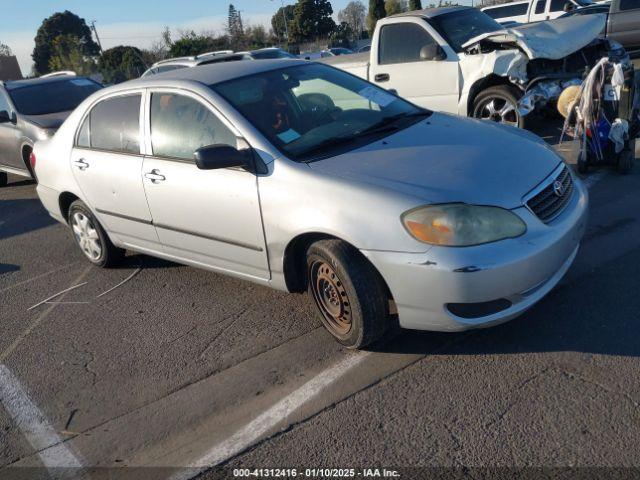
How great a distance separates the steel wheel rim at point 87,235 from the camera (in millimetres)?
5262

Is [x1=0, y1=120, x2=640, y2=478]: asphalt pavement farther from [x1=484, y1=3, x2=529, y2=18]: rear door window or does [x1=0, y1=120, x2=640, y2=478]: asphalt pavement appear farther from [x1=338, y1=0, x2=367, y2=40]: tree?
[x1=338, y1=0, x2=367, y2=40]: tree

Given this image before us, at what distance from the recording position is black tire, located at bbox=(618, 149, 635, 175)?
583 centimetres

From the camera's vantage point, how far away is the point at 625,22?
47.1 ft

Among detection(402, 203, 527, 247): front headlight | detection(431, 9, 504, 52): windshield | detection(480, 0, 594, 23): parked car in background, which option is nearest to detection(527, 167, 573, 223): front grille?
detection(402, 203, 527, 247): front headlight

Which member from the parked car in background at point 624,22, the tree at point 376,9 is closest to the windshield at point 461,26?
the parked car in background at point 624,22

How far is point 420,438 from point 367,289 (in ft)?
2.69

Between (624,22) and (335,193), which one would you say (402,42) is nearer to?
(335,193)

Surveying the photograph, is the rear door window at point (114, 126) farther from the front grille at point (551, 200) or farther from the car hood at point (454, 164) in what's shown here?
the front grille at point (551, 200)

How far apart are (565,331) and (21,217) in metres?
7.18

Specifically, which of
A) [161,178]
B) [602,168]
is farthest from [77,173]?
[602,168]

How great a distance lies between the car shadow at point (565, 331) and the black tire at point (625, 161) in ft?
8.32

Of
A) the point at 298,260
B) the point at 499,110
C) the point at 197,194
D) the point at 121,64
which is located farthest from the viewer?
the point at 121,64

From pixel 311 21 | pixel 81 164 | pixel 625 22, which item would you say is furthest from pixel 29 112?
pixel 311 21

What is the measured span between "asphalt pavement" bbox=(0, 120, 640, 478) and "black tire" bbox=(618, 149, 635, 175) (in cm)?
146
